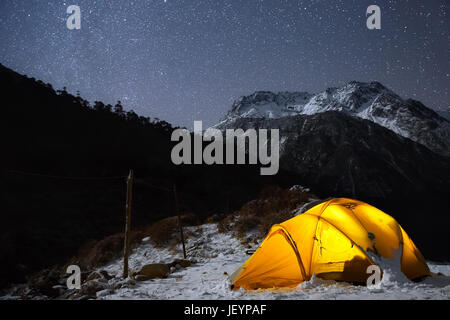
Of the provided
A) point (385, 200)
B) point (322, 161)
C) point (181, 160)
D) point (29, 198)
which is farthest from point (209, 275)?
point (322, 161)

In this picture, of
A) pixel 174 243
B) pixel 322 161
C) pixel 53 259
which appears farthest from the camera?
pixel 322 161

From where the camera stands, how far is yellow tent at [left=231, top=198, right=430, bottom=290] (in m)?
5.54

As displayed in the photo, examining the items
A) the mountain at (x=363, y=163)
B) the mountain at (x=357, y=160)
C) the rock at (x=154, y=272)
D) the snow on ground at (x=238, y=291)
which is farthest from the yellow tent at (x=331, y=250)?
the mountain at (x=357, y=160)

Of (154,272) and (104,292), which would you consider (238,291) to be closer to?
(104,292)

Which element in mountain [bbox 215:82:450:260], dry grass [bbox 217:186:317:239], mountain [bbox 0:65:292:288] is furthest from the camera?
mountain [bbox 215:82:450:260]

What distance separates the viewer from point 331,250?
5730 mm

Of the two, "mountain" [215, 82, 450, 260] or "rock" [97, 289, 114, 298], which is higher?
"mountain" [215, 82, 450, 260]

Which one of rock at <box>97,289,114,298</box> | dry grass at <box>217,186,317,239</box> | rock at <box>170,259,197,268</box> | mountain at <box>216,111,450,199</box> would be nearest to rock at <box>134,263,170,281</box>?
rock at <box>170,259,197,268</box>

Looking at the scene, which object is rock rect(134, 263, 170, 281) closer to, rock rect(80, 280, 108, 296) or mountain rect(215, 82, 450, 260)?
rock rect(80, 280, 108, 296)

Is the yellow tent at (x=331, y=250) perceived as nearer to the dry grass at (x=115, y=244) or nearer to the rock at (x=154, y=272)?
the rock at (x=154, y=272)
